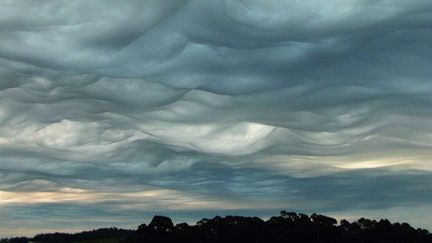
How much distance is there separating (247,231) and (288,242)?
1602 cm

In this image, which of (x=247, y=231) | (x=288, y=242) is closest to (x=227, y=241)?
(x=247, y=231)

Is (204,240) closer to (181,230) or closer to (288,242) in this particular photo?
(181,230)

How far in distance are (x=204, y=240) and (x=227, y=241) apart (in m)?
8.75

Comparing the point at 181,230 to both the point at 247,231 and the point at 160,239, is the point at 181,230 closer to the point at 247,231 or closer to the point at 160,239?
the point at 160,239

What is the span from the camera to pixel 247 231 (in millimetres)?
199250

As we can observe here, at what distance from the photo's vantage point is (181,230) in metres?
199

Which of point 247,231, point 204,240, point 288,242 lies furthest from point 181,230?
point 288,242

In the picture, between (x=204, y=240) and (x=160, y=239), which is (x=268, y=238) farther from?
(x=160, y=239)

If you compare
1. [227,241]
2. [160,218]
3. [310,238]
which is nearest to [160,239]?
[160,218]

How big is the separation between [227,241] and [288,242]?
23006 millimetres

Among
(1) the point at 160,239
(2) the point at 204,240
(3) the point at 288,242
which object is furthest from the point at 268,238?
(1) the point at 160,239

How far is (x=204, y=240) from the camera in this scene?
19875cm

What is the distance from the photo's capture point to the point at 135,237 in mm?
190250

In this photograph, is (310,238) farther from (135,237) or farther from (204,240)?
(135,237)
